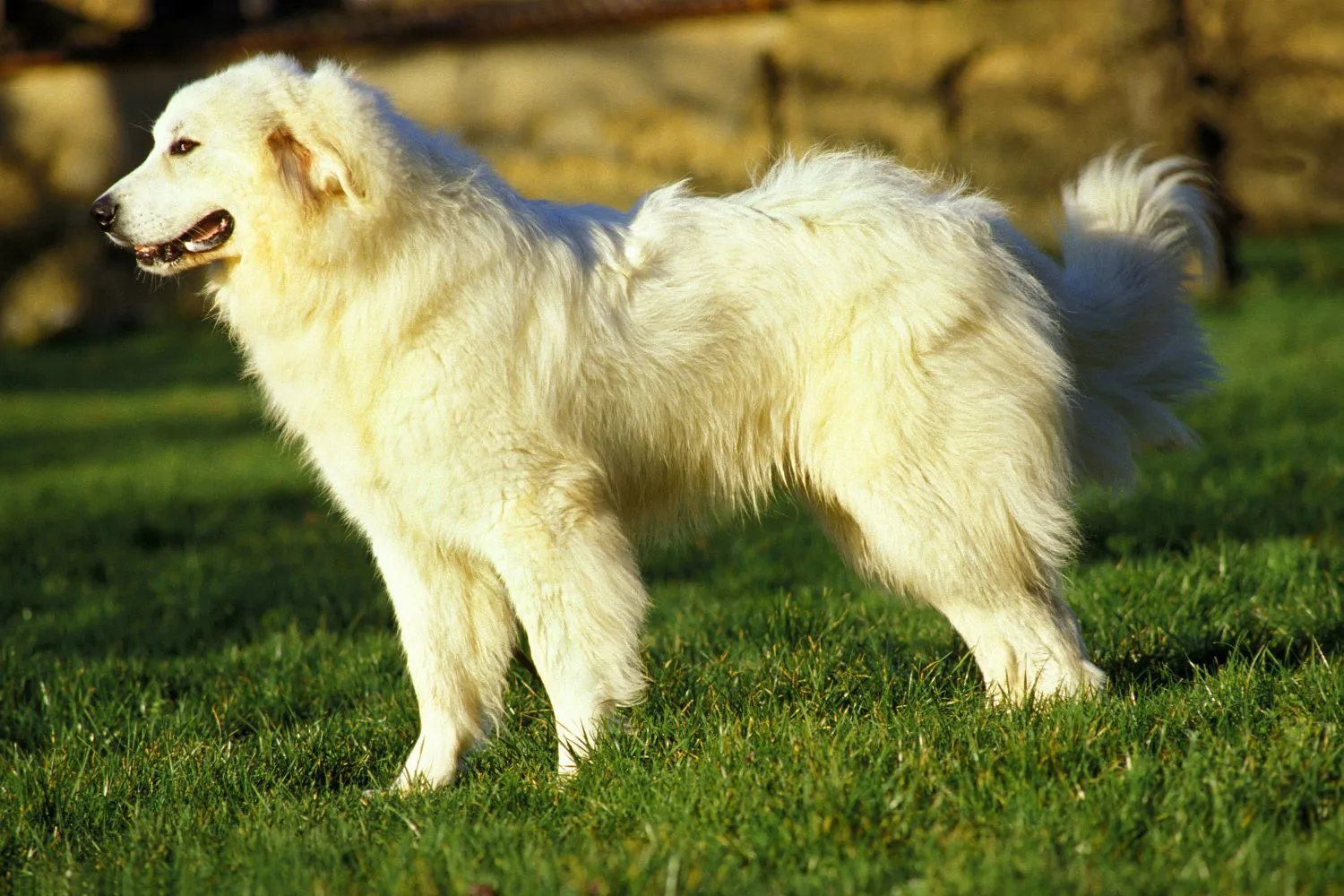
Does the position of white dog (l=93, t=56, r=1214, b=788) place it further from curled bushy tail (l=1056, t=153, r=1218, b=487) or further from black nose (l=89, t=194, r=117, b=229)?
curled bushy tail (l=1056, t=153, r=1218, b=487)

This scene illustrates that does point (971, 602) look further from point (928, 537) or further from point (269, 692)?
point (269, 692)

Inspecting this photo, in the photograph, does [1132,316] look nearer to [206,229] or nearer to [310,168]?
[310,168]

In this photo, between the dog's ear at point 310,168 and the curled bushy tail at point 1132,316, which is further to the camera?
the curled bushy tail at point 1132,316

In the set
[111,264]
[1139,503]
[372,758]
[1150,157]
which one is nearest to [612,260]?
[372,758]

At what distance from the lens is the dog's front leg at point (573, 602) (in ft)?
12.1

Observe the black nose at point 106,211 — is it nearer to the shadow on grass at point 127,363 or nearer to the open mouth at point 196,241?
the open mouth at point 196,241

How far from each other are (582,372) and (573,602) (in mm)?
648

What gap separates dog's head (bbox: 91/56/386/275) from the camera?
12.3 feet

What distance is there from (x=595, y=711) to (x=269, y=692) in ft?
4.38

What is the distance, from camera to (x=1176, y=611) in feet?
14.7

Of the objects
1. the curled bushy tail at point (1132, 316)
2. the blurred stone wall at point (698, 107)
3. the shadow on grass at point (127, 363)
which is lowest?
the shadow on grass at point (127, 363)

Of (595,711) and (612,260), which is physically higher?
(612,260)

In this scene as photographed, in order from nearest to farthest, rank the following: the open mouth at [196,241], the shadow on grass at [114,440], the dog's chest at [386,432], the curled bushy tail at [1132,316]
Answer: the dog's chest at [386,432] → the open mouth at [196,241] → the curled bushy tail at [1132,316] → the shadow on grass at [114,440]

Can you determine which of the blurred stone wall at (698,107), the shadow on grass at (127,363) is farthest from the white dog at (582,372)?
the blurred stone wall at (698,107)
